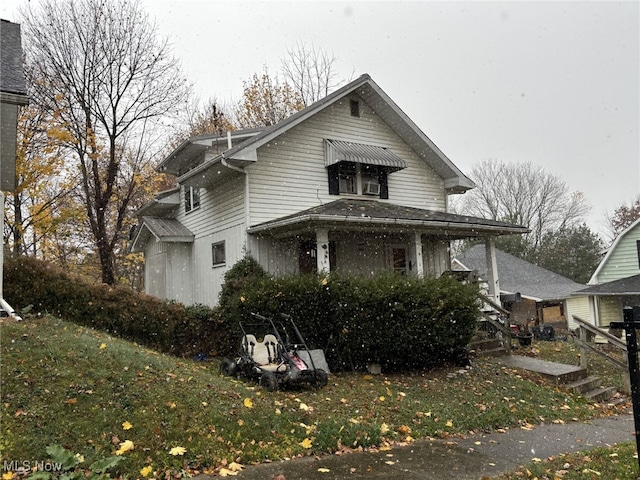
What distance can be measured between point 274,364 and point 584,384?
265 inches

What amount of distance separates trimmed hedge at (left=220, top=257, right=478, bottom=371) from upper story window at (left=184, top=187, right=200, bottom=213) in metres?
6.86

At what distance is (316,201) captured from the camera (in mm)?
15352

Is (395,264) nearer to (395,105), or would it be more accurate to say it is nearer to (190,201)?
(395,105)

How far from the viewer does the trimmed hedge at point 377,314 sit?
10.5m

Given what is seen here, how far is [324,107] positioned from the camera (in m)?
15.4

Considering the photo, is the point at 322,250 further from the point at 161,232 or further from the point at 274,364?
the point at 161,232

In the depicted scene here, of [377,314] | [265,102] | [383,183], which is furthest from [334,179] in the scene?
[265,102]

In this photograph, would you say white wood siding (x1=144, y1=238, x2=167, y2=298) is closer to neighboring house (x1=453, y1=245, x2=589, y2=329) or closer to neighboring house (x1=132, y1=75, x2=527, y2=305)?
neighboring house (x1=132, y1=75, x2=527, y2=305)

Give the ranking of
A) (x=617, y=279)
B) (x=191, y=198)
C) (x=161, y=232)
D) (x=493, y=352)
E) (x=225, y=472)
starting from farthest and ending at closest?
(x=617, y=279), (x=191, y=198), (x=161, y=232), (x=493, y=352), (x=225, y=472)

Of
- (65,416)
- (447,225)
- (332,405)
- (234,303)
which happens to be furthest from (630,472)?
(447,225)

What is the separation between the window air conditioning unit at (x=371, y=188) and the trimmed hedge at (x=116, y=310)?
20.5 feet

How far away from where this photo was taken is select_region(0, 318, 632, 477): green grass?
5332mm

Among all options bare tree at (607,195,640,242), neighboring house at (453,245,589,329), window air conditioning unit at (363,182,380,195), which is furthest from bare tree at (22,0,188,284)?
bare tree at (607,195,640,242)

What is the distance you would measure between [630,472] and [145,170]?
22.0 metres
